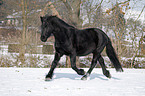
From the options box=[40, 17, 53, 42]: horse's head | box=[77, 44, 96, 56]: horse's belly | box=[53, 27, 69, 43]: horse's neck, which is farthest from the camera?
box=[77, 44, 96, 56]: horse's belly

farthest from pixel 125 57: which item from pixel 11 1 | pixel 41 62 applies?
pixel 11 1

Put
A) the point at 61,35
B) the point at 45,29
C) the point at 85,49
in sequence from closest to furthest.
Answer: the point at 45,29 < the point at 61,35 < the point at 85,49

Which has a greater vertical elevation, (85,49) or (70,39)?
(70,39)

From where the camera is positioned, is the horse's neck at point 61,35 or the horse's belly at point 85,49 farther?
the horse's belly at point 85,49

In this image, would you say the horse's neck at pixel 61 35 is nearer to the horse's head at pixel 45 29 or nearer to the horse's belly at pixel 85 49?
the horse's head at pixel 45 29

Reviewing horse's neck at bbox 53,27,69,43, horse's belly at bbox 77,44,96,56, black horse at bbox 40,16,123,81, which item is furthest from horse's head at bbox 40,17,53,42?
horse's belly at bbox 77,44,96,56

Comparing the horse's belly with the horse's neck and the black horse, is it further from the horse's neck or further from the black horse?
the horse's neck

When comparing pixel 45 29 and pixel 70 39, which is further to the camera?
pixel 70 39

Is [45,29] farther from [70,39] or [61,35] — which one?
[70,39]

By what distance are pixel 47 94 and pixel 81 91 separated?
676mm

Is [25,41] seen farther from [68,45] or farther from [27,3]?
[68,45]

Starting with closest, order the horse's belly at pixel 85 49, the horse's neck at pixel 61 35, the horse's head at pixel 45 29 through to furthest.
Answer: the horse's head at pixel 45 29, the horse's neck at pixel 61 35, the horse's belly at pixel 85 49

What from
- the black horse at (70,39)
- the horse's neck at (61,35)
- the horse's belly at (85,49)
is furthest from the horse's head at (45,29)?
the horse's belly at (85,49)

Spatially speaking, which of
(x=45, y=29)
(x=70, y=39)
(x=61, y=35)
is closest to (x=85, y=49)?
(x=70, y=39)
